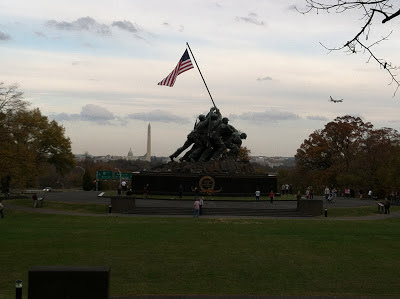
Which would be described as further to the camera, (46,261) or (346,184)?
(346,184)

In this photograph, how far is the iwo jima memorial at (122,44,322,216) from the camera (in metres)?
45.3

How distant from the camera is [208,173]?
45.6 m

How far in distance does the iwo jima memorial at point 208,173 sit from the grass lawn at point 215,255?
15.9 metres

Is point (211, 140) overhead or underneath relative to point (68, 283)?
overhead

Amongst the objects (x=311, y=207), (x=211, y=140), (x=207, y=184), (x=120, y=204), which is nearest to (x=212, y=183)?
(x=207, y=184)

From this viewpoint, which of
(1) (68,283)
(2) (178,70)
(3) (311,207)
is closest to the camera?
(1) (68,283)

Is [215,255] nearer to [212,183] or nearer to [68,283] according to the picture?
[68,283]

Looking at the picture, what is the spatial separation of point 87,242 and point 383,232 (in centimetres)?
1369

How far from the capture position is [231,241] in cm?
2181

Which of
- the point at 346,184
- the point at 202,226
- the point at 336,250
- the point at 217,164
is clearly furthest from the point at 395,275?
the point at 346,184

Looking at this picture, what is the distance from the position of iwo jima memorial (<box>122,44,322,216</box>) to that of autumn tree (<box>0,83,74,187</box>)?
9.52 meters

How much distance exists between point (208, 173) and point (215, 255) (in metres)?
27.3

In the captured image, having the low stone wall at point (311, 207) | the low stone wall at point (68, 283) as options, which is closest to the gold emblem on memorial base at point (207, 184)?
the low stone wall at point (311, 207)

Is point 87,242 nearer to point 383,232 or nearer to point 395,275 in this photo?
point 395,275
